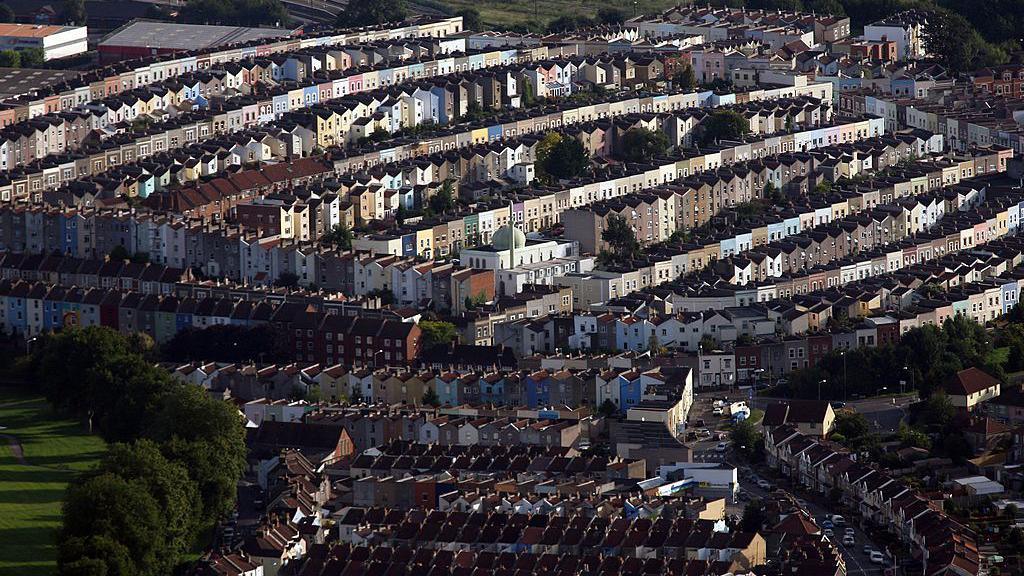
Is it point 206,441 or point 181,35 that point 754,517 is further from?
point 181,35

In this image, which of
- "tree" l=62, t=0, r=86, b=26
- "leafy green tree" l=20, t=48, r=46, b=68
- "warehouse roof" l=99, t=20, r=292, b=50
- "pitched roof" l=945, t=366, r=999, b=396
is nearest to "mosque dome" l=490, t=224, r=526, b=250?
"pitched roof" l=945, t=366, r=999, b=396

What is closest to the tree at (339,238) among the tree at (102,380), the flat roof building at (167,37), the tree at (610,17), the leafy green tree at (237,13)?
the tree at (102,380)

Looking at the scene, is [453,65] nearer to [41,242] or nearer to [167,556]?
[41,242]

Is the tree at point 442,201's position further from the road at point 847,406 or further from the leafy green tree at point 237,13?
the leafy green tree at point 237,13

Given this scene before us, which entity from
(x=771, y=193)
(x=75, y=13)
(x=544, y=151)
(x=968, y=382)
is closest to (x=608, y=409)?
(x=968, y=382)

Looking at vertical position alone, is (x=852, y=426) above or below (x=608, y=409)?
above
